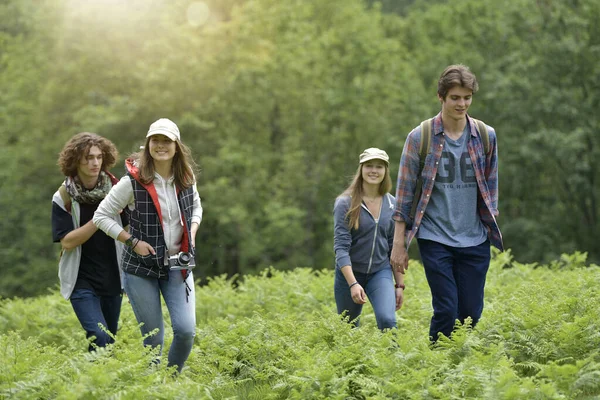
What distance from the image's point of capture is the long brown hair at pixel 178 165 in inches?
256

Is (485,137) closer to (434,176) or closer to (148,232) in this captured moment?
(434,176)

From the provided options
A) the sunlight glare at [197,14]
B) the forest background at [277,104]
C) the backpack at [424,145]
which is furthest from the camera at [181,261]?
the sunlight glare at [197,14]

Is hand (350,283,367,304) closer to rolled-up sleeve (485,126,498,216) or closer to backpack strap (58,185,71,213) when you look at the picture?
rolled-up sleeve (485,126,498,216)

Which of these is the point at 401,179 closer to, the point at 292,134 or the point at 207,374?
the point at 207,374

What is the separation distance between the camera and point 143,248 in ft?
20.9

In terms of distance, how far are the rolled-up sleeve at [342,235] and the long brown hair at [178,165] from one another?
133cm

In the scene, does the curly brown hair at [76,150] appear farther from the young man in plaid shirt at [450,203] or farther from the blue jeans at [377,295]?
the young man in plaid shirt at [450,203]

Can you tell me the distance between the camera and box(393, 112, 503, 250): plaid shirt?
647 centimetres

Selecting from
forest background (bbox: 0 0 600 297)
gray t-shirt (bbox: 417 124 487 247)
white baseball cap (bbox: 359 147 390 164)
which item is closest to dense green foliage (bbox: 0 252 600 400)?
gray t-shirt (bbox: 417 124 487 247)

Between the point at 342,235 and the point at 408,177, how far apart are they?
94cm

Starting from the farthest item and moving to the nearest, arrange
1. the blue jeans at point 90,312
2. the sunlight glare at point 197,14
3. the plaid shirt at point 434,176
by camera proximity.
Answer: the sunlight glare at point 197,14
the blue jeans at point 90,312
the plaid shirt at point 434,176

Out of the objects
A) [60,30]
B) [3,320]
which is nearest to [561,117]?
[60,30]

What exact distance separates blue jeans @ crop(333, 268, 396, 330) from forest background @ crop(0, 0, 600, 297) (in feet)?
78.3

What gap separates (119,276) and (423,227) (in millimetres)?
2770
